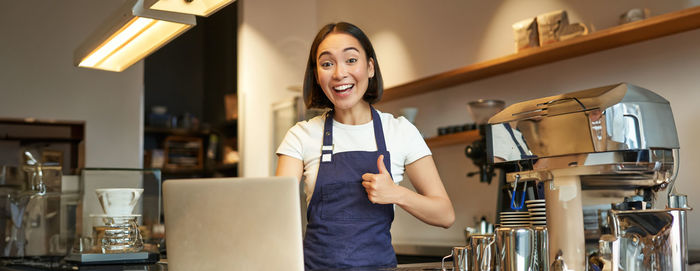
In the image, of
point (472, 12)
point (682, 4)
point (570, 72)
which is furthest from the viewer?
point (472, 12)

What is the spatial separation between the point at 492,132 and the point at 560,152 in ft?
0.88

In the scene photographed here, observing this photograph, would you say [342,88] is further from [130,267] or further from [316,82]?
[130,267]

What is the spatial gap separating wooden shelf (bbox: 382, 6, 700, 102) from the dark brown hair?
1361 millimetres

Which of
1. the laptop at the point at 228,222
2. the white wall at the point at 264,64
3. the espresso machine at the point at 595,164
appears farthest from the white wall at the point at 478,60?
the laptop at the point at 228,222

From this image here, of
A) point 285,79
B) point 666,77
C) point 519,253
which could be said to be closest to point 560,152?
point 519,253

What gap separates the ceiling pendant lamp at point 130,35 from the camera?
2.22m

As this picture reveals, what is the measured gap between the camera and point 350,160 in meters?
1.76

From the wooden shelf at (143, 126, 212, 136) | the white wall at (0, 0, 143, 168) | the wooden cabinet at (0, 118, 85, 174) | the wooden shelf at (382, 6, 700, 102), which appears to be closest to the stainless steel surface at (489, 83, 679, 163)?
the wooden shelf at (382, 6, 700, 102)

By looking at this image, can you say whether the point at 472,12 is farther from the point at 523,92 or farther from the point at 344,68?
the point at 344,68

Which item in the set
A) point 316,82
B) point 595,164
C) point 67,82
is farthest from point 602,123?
point 67,82

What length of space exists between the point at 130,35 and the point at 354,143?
A: 1.24m

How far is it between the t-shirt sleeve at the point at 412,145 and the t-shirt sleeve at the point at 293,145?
0.89 feet

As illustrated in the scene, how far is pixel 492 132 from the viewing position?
191 cm

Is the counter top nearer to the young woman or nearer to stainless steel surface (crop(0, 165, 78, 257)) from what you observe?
the young woman
